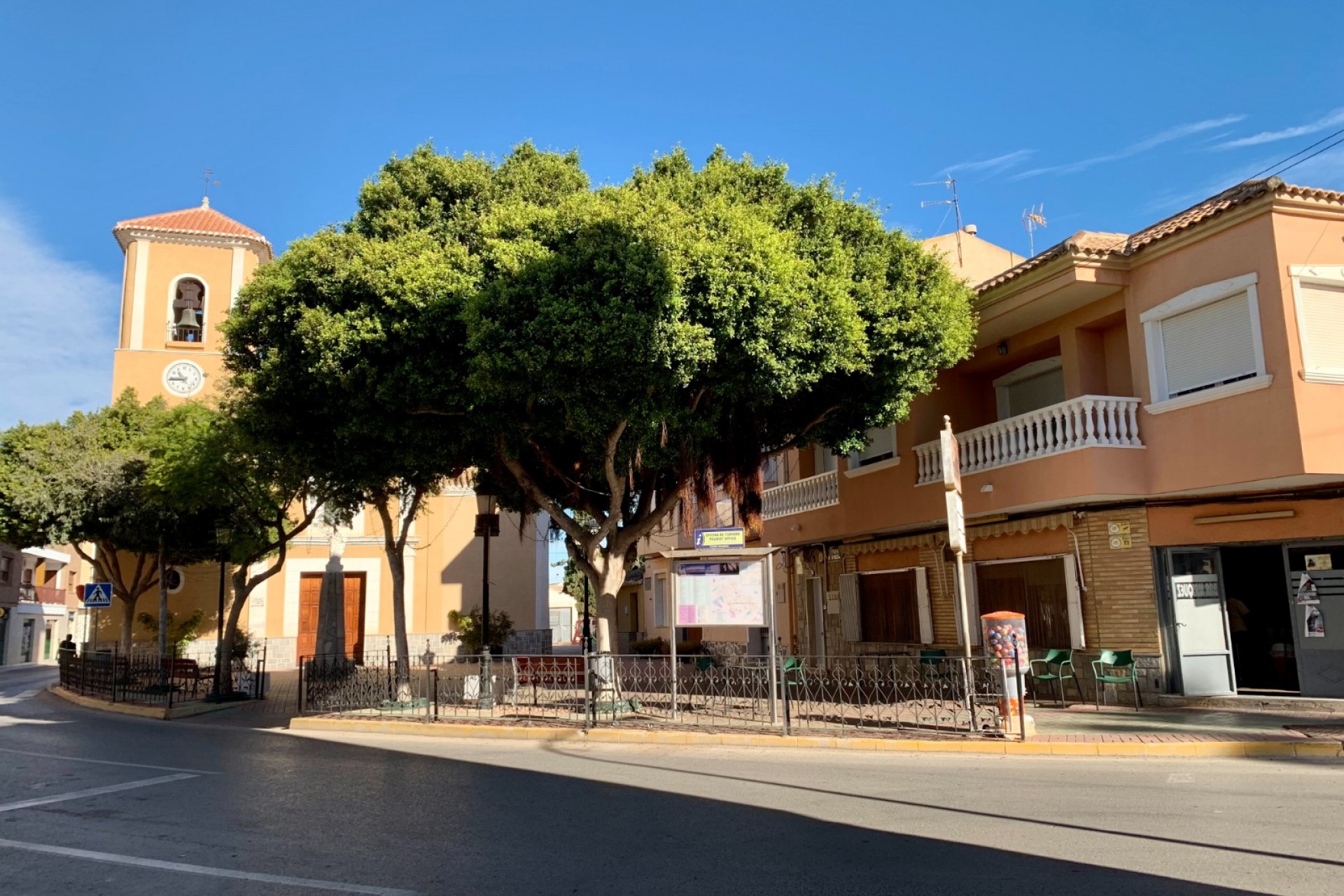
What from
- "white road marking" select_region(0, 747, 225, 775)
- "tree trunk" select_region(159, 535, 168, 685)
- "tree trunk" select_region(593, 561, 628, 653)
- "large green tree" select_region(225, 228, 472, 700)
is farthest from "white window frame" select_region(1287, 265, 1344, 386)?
"tree trunk" select_region(159, 535, 168, 685)

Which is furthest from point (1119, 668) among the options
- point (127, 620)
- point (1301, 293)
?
point (127, 620)

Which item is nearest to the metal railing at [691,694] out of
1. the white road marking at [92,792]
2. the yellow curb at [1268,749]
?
the yellow curb at [1268,749]

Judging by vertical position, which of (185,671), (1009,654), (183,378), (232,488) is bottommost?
(185,671)

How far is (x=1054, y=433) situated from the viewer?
15430 millimetres

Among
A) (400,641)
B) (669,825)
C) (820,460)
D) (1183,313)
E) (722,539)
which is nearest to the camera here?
(669,825)

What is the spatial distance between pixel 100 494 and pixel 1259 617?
26.7m

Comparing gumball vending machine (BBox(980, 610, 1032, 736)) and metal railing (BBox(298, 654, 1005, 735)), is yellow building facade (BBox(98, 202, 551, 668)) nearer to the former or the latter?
metal railing (BBox(298, 654, 1005, 735))

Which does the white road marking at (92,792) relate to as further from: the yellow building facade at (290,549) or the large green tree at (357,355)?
the yellow building facade at (290,549)

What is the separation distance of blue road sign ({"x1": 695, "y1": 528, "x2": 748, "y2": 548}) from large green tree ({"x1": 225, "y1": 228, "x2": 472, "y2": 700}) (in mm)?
4021

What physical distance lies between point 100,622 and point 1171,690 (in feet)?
104

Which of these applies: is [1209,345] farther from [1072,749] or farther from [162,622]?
[162,622]

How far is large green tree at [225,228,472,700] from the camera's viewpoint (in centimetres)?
1291

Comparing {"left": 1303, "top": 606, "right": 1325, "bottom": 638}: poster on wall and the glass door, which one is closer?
Result: {"left": 1303, "top": 606, "right": 1325, "bottom": 638}: poster on wall

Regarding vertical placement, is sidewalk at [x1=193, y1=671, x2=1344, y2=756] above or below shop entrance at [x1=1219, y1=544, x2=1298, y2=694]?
below
